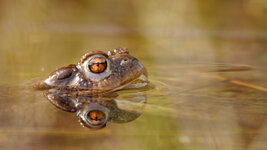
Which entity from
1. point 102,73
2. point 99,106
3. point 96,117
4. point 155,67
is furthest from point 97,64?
point 155,67

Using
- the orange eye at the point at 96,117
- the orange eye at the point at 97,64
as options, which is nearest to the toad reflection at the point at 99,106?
the orange eye at the point at 96,117

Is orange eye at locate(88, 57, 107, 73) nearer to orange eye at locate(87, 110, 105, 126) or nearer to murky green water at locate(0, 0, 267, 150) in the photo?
murky green water at locate(0, 0, 267, 150)

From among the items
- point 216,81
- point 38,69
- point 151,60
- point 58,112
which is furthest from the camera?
point 151,60

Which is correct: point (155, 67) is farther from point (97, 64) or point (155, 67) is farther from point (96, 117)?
point (96, 117)

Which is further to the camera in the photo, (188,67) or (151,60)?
(151,60)

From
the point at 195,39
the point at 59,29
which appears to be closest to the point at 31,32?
the point at 59,29

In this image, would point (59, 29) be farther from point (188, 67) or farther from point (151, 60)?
point (188, 67)
